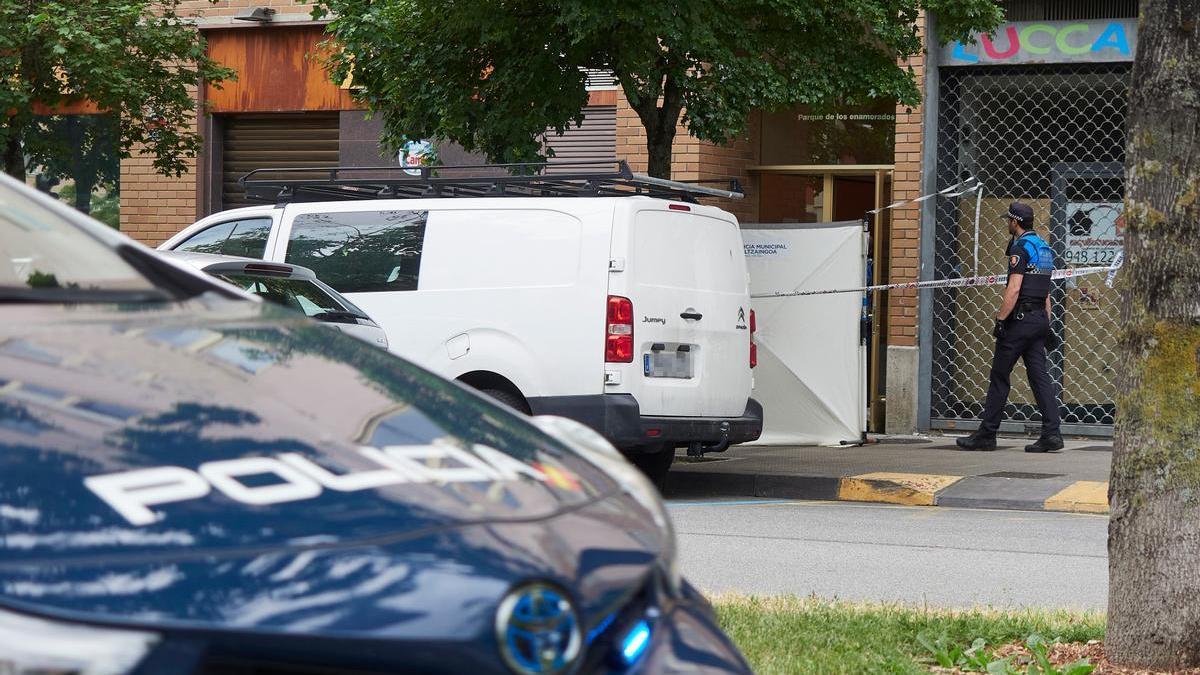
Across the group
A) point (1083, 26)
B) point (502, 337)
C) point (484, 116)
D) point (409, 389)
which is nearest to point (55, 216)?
point (409, 389)

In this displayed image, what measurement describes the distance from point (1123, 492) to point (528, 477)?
3043 millimetres

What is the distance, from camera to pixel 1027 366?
13.1 m

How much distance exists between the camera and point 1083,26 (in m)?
14.3

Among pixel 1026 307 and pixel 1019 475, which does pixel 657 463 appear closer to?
pixel 1019 475

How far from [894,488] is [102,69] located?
8.28 meters

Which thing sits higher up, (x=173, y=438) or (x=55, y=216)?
(x=55, y=216)

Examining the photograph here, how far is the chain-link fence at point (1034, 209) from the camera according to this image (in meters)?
14.5

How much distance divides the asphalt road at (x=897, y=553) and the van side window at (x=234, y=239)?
11.6ft

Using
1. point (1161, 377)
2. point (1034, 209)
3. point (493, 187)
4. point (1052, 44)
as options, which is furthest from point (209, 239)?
point (1161, 377)

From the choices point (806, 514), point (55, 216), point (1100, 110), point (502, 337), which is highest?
point (1100, 110)

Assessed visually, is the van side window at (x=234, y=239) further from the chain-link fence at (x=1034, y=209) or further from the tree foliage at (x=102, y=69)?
the chain-link fence at (x=1034, y=209)

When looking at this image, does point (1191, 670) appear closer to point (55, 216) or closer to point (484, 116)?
point (55, 216)

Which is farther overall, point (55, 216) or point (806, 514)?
point (806, 514)

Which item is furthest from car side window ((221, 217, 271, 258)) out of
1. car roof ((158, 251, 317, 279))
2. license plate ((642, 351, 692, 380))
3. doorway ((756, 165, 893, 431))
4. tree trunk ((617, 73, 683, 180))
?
doorway ((756, 165, 893, 431))
